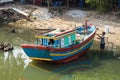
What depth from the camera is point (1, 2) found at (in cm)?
3612

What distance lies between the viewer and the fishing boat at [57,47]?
2178 cm

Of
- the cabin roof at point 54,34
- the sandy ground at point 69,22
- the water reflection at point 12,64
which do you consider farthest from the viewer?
the sandy ground at point 69,22

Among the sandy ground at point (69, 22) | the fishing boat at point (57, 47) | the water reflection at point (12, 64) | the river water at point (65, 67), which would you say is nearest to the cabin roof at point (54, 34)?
the fishing boat at point (57, 47)

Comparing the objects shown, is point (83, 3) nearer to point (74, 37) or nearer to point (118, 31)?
point (118, 31)

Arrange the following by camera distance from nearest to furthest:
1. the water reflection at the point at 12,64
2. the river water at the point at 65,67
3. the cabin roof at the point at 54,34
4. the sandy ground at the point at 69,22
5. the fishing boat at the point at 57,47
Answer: the river water at the point at 65,67 < the water reflection at the point at 12,64 < the fishing boat at the point at 57,47 < the cabin roof at the point at 54,34 < the sandy ground at the point at 69,22

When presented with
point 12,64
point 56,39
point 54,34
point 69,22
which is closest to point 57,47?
point 56,39

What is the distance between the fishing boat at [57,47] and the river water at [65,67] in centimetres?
60

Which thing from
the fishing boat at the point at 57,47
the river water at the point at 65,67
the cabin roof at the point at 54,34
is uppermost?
the cabin roof at the point at 54,34

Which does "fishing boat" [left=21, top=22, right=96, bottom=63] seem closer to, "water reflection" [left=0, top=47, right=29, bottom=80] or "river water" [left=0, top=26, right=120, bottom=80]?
"river water" [left=0, top=26, right=120, bottom=80]

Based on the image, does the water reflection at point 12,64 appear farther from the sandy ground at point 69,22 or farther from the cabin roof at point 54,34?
the sandy ground at point 69,22

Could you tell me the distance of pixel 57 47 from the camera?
73.5ft

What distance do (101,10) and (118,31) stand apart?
15.8ft

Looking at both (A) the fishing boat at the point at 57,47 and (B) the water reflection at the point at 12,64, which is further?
(A) the fishing boat at the point at 57,47

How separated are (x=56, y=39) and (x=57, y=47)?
2.36ft
